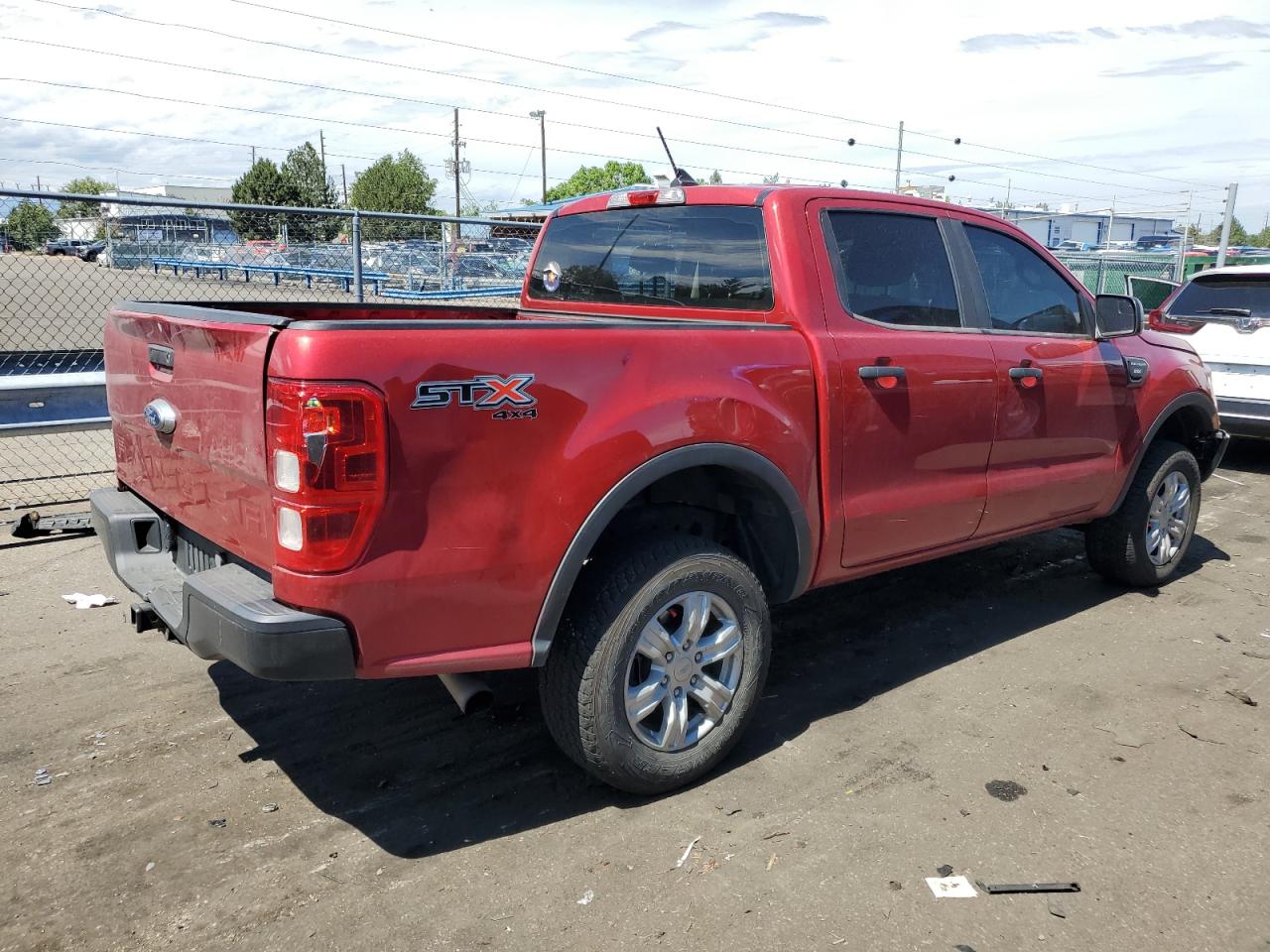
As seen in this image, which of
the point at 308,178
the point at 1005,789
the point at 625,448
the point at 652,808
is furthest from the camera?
the point at 308,178

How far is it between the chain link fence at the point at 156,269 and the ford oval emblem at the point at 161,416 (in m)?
3.34

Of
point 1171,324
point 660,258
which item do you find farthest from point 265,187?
point 660,258

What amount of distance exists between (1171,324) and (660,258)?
6612 millimetres

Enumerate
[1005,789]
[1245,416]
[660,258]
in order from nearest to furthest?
[1005,789] < [660,258] < [1245,416]

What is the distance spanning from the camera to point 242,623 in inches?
102

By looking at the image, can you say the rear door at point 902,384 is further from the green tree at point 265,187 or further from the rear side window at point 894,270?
the green tree at point 265,187

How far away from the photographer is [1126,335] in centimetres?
494

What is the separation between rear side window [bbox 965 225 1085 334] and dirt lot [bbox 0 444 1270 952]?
4.86 ft

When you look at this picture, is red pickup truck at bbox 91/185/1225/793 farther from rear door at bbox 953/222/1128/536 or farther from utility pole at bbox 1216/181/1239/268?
utility pole at bbox 1216/181/1239/268

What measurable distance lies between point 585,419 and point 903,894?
1594 millimetres

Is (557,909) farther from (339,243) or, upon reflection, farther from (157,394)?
(339,243)

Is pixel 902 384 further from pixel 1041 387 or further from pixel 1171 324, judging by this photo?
pixel 1171 324

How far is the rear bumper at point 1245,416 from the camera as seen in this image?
819cm

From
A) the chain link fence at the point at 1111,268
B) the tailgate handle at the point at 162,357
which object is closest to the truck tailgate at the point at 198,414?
the tailgate handle at the point at 162,357
